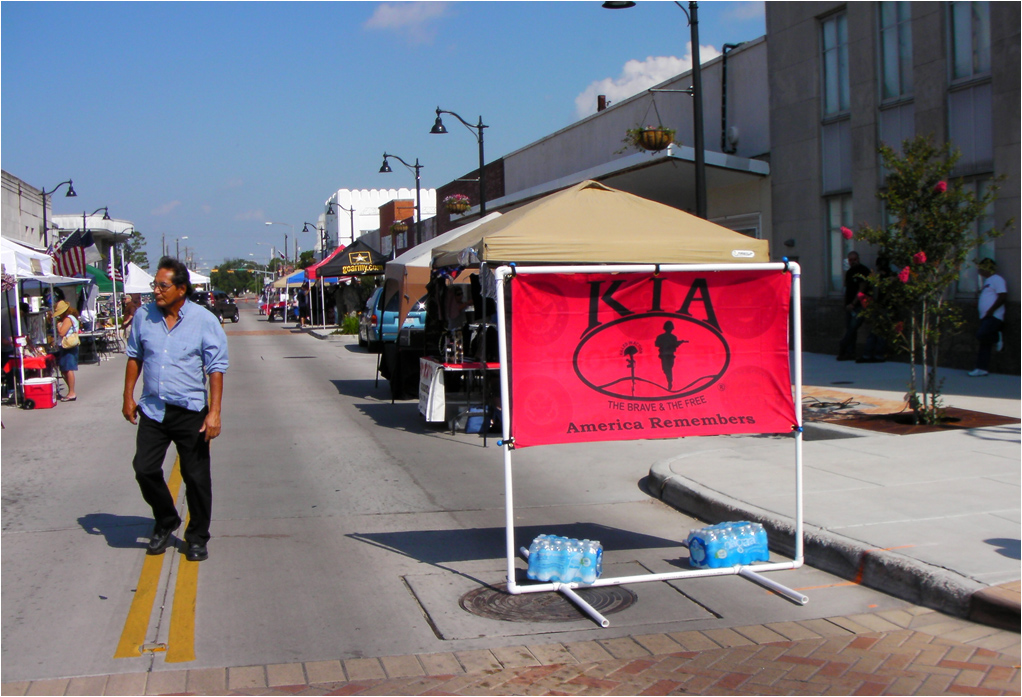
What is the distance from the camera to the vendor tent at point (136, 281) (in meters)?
34.8

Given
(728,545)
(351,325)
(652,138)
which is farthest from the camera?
(351,325)

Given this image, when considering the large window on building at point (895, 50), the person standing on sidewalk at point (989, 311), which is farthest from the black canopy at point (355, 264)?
the person standing on sidewalk at point (989, 311)

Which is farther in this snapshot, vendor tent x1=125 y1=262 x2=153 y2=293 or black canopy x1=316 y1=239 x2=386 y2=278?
vendor tent x1=125 y1=262 x2=153 y2=293

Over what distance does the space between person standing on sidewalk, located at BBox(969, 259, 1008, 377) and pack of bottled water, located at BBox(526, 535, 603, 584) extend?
1069cm

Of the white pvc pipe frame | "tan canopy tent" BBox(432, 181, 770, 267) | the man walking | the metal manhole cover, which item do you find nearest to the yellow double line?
the man walking

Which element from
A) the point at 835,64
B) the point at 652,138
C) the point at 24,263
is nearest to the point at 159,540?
the point at 24,263

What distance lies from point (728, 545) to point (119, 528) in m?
4.43

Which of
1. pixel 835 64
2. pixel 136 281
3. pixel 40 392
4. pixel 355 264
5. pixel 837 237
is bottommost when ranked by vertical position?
pixel 40 392

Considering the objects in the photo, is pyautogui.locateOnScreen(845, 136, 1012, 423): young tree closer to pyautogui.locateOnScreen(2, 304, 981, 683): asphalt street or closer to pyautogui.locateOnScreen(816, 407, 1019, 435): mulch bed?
pyautogui.locateOnScreen(816, 407, 1019, 435): mulch bed

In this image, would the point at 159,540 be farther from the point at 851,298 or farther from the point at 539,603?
the point at 851,298

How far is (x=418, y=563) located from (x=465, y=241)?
586 cm

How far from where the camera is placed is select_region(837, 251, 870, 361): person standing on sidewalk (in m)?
16.3

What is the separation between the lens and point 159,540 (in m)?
6.27

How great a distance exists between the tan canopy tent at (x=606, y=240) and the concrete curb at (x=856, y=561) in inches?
122
